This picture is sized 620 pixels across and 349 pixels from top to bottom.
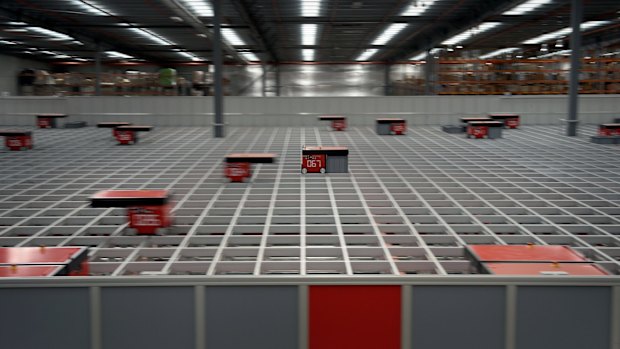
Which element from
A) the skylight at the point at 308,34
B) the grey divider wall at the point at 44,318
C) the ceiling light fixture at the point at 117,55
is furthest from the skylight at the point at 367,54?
the grey divider wall at the point at 44,318

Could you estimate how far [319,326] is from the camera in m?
3.53

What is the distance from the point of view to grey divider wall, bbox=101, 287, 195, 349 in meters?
3.50

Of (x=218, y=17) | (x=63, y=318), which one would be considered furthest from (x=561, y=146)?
(x=63, y=318)

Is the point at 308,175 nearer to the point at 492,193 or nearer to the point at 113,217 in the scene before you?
the point at 492,193

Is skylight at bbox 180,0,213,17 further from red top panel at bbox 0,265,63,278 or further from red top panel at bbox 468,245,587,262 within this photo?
red top panel at bbox 468,245,587,262

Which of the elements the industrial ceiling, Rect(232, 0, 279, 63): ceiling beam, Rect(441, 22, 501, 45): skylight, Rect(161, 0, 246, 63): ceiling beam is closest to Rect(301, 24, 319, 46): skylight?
the industrial ceiling

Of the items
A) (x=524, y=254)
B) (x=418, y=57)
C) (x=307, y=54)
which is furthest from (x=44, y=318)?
(x=418, y=57)

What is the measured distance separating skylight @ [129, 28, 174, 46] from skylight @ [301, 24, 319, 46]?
7.05 meters

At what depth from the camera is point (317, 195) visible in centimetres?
884

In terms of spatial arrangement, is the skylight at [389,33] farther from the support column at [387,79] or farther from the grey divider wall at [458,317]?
the grey divider wall at [458,317]

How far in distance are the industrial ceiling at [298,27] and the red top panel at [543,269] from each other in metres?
15.9

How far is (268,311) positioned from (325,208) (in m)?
4.43

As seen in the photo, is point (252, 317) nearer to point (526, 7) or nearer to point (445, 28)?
point (526, 7)

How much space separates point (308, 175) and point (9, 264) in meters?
6.77
